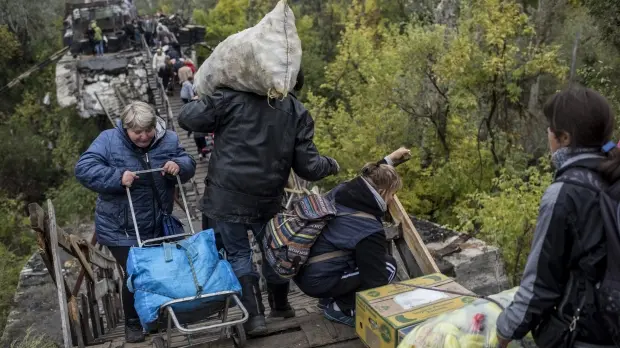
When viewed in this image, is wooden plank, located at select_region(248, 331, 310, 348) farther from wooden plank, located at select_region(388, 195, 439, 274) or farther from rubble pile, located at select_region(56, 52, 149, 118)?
rubble pile, located at select_region(56, 52, 149, 118)

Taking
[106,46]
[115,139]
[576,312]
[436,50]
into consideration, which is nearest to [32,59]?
[106,46]

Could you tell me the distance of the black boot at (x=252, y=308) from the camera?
377cm

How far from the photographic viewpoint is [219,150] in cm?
379

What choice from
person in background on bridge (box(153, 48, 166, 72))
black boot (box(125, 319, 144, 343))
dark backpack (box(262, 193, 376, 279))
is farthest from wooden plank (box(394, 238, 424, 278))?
person in background on bridge (box(153, 48, 166, 72))

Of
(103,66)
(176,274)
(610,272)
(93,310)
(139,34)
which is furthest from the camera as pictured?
(139,34)

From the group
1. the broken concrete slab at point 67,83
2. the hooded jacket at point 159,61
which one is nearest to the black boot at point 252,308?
the hooded jacket at point 159,61

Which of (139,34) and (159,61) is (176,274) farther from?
(139,34)

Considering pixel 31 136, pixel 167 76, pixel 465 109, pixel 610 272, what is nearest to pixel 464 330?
pixel 610 272

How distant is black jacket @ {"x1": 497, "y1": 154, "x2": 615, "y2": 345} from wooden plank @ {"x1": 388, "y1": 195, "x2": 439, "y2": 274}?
1877 millimetres

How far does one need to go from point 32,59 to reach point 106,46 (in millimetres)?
9072

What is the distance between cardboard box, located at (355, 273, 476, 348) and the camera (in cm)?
318

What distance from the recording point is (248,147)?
370 centimetres

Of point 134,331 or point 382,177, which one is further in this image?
point 134,331

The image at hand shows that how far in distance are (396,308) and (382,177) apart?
809mm
